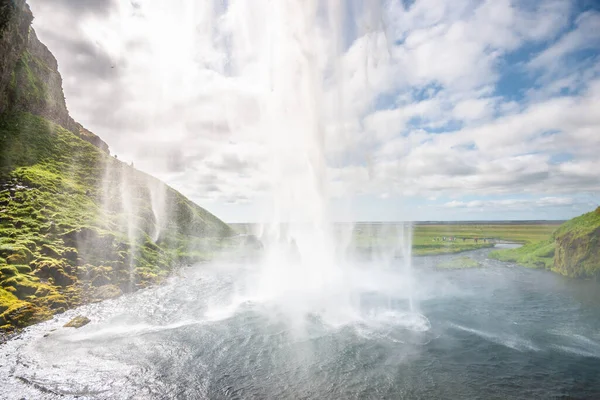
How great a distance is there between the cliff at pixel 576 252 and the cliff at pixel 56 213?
84786 millimetres

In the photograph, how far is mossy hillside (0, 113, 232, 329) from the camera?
3678 cm

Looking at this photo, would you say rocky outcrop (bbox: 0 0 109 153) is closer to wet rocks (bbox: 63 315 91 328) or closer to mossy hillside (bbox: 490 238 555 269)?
wet rocks (bbox: 63 315 91 328)

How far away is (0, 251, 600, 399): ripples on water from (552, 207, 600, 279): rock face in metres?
18.9

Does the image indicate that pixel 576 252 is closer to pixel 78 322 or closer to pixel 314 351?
pixel 314 351

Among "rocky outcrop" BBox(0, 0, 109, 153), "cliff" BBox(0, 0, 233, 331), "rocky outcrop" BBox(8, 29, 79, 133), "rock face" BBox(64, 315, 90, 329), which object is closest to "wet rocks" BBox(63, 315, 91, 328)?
"rock face" BBox(64, 315, 90, 329)

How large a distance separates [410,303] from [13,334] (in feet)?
154

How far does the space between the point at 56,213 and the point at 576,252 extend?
351 feet

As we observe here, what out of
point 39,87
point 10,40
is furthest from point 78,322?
point 39,87

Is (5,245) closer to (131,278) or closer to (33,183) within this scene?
(131,278)

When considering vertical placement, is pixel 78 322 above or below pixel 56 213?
below

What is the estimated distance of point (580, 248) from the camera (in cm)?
5844

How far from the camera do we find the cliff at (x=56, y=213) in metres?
38.1

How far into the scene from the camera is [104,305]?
38.8 m

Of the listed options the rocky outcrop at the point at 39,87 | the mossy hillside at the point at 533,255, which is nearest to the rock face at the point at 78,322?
the mossy hillside at the point at 533,255
